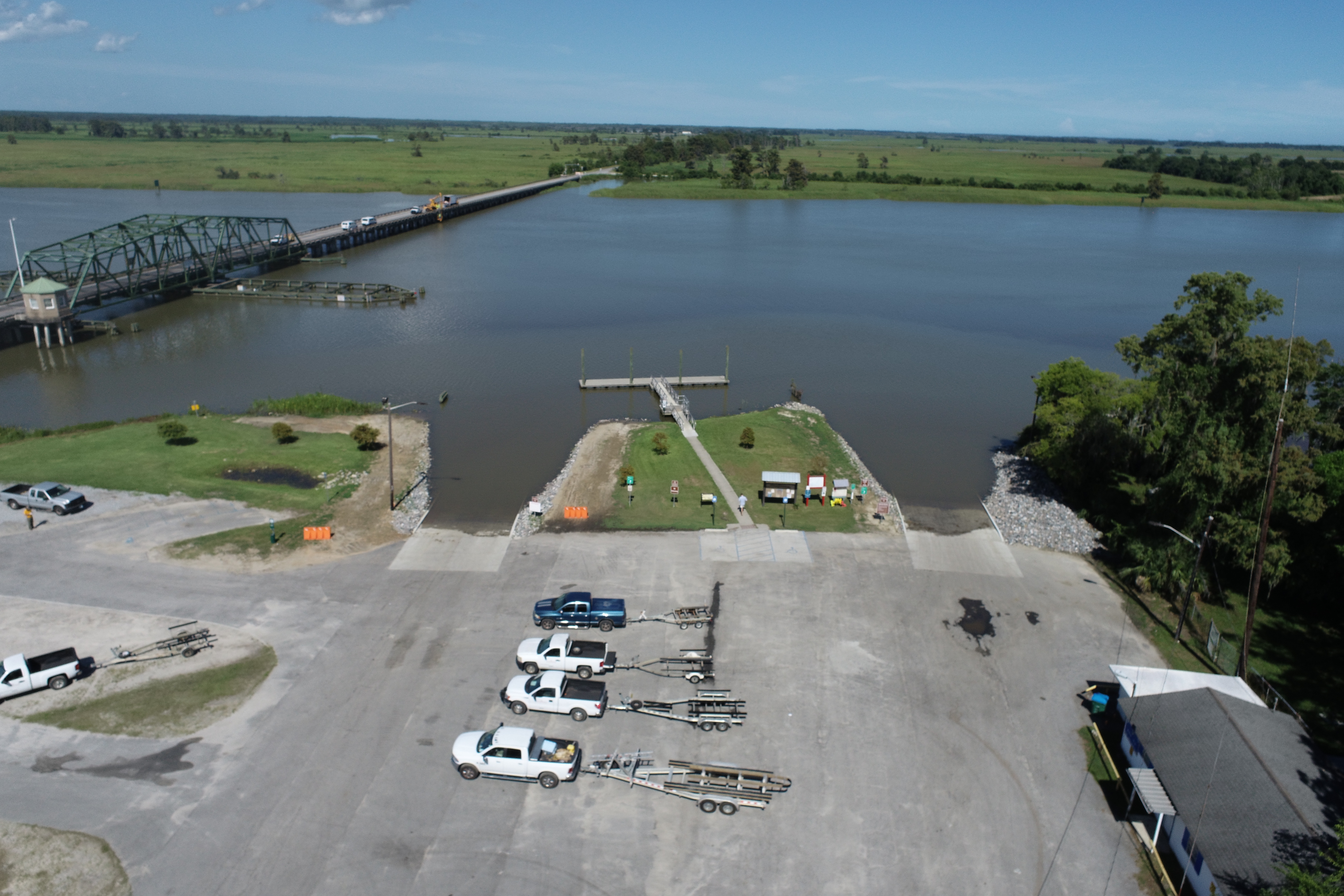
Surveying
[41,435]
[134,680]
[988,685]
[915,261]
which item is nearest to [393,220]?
[915,261]

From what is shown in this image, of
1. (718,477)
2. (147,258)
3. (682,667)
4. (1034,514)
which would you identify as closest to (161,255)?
(147,258)

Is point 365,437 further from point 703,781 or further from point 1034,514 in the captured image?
point 1034,514

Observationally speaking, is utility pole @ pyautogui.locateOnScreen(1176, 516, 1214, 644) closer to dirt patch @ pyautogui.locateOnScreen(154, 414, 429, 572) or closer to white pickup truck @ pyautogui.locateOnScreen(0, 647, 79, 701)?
dirt patch @ pyautogui.locateOnScreen(154, 414, 429, 572)

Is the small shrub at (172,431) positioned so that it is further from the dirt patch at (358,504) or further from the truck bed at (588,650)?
the truck bed at (588,650)

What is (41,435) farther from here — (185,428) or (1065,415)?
(1065,415)

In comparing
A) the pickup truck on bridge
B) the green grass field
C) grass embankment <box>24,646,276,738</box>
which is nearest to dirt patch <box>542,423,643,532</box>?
the green grass field

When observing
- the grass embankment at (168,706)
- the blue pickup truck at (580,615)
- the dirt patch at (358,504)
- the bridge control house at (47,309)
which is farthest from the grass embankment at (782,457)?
the bridge control house at (47,309)
